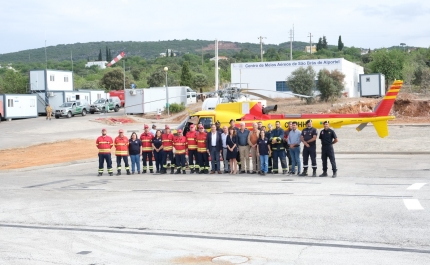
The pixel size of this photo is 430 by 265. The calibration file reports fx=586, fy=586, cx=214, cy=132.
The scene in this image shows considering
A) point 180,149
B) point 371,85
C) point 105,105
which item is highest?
point 371,85

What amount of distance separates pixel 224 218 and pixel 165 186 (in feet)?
19.4

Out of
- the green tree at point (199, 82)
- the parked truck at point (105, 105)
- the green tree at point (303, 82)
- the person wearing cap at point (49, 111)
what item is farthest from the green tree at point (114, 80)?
the green tree at point (303, 82)

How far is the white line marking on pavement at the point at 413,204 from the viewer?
12.5m

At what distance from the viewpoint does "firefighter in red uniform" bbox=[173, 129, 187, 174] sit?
71.1 feet

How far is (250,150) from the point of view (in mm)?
21156

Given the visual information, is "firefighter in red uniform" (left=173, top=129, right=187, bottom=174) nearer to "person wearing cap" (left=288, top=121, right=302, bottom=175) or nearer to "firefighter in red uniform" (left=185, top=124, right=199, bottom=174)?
"firefighter in red uniform" (left=185, top=124, right=199, bottom=174)

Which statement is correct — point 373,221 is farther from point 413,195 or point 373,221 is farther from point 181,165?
point 181,165

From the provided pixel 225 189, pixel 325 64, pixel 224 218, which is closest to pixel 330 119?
pixel 225 189

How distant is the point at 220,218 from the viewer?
12.3 meters

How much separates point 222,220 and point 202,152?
31.3 ft

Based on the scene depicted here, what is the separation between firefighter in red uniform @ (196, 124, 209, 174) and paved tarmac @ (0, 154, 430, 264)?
6.39 ft

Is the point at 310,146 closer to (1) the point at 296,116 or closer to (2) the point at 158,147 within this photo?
(1) the point at 296,116

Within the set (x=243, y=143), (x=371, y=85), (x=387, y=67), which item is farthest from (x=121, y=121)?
(x=387, y=67)

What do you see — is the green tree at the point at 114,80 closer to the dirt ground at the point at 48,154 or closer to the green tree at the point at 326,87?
the green tree at the point at 326,87
